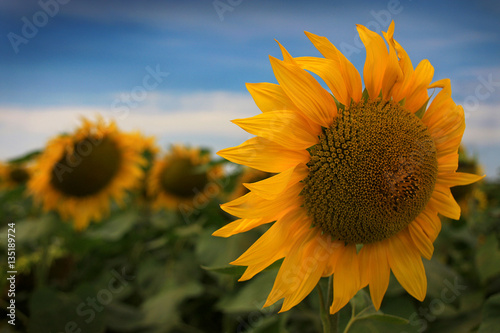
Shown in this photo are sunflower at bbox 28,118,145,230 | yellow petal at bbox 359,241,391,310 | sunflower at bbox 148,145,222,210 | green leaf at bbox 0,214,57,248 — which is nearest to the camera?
yellow petal at bbox 359,241,391,310

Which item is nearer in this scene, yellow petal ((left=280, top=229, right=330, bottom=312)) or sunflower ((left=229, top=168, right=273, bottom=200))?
yellow petal ((left=280, top=229, right=330, bottom=312))

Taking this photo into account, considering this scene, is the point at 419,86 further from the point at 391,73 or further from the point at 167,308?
the point at 167,308

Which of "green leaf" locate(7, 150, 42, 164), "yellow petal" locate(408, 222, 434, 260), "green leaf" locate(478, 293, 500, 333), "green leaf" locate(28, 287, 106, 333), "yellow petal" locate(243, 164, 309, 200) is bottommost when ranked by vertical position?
"green leaf" locate(28, 287, 106, 333)

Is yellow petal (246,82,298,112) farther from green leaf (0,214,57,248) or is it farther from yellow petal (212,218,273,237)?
green leaf (0,214,57,248)

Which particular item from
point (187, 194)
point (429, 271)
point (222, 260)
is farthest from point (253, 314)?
point (187, 194)

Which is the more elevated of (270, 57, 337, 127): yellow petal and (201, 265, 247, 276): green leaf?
(270, 57, 337, 127): yellow petal

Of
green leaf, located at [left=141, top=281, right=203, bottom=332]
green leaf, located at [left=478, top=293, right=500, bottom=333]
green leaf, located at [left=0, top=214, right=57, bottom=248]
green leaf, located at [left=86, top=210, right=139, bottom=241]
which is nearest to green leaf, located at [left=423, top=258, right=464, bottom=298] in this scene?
green leaf, located at [left=478, top=293, right=500, bottom=333]
